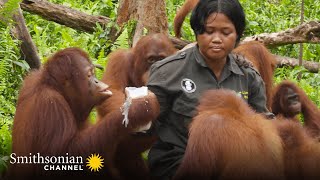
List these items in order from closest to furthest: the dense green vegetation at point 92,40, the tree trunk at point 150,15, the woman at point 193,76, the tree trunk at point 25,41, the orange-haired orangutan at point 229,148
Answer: the orange-haired orangutan at point 229,148 < the woman at point 193,76 < the dense green vegetation at point 92,40 < the tree trunk at point 25,41 < the tree trunk at point 150,15

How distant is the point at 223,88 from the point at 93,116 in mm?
2424

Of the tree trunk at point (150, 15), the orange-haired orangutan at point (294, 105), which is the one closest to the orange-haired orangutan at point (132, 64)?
the orange-haired orangutan at point (294, 105)

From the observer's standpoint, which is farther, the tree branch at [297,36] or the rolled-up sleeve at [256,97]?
the tree branch at [297,36]

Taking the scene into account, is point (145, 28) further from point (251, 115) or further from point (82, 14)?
point (251, 115)

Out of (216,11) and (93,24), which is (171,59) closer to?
(216,11)

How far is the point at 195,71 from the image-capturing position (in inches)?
162

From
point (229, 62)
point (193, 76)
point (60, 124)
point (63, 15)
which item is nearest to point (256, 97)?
point (229, 62)

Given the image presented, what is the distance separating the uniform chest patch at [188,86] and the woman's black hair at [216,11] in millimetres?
334

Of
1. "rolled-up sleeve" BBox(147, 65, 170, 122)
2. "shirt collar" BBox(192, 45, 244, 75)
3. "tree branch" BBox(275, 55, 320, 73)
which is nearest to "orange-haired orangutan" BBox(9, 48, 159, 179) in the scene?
"rolled-up sleeve" BBox(147, 65, 170, 122)

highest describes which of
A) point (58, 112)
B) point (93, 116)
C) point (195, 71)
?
point (195, 71)

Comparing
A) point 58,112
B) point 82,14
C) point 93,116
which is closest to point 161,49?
point 93,116

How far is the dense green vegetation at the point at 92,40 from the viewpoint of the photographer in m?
5.64

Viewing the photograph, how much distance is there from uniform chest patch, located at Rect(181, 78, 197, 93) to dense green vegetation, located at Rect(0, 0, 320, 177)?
160 centimetres

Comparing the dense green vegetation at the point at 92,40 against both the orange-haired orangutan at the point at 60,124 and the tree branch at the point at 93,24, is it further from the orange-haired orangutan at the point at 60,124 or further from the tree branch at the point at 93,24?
the orange-haired orangutan at the point at 60,124
